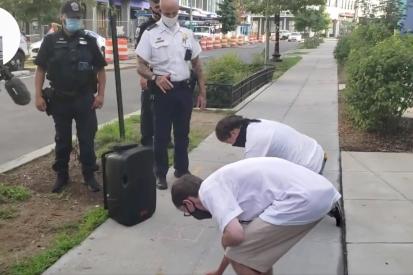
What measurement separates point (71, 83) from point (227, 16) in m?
60.2

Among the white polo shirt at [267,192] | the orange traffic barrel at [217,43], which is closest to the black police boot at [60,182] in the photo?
the white polo shirt at [267,192]

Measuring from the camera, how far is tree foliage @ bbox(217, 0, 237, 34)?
63156 millimetres

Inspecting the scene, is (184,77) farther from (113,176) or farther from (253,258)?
(253,258)

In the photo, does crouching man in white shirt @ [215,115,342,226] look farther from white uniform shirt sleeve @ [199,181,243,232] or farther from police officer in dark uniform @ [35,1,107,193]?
police officer in dark uniform @ [35,1,107,193]

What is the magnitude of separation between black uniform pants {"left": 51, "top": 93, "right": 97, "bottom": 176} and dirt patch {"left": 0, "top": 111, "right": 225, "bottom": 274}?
0.90 ft

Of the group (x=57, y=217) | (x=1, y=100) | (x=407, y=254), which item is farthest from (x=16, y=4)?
(x=407, y=254)

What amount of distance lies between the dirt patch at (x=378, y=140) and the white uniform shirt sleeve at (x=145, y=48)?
3.25 meters

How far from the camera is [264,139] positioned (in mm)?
3682


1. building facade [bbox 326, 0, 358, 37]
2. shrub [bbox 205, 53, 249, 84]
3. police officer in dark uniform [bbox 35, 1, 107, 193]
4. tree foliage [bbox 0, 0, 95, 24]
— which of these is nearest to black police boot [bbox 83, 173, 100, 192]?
police officer in dark uniform [bbox 35, 1, 107, 193]

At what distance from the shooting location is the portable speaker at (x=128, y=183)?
4395 mm

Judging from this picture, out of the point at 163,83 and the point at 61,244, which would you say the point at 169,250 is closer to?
the point at 61,244

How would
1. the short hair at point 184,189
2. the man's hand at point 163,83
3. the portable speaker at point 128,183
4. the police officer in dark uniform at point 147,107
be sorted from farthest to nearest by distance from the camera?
the police officer in dark uniform at point 147,107, the man's hand at point 163,83, the portable speaker at point 128,183, the short hair at point 184,189

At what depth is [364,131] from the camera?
324 inches

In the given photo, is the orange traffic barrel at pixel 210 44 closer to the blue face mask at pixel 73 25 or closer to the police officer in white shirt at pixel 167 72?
the police officer in white shirt at pixel 167 72
